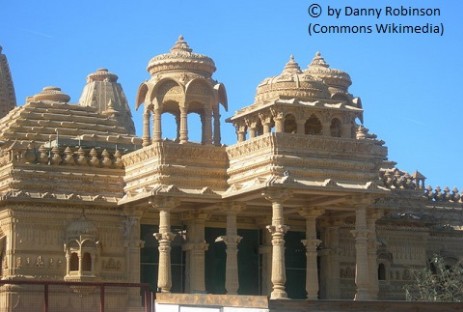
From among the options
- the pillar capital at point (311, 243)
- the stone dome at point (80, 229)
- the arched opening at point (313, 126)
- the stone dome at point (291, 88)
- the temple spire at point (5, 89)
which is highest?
the temple spire at point (5, 89)

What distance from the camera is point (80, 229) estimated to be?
37.0 m

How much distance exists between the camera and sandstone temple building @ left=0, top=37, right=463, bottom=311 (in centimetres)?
3469

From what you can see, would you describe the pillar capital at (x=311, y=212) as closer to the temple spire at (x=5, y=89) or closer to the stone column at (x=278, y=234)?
the stone column at (x=278, y=234)

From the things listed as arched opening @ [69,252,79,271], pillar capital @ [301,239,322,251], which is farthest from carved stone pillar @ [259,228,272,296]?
arched opening @ [69,252,79,271]

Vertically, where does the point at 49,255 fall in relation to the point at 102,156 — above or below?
below

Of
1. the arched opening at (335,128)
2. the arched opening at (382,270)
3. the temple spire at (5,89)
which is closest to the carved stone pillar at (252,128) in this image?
the arched opening at (335,128)

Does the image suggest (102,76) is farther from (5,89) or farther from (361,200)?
(361,200)

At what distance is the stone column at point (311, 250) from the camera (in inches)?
1390

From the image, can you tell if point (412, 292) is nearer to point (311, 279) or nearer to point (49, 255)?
point (311, 279)

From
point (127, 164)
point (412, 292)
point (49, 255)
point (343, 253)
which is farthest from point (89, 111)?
point (412, 292)

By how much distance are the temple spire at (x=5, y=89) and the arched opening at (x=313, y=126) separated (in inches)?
760

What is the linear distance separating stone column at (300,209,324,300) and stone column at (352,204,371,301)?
59.2 inches

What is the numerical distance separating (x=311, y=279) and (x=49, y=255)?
8.49m

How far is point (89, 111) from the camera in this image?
43.2m
